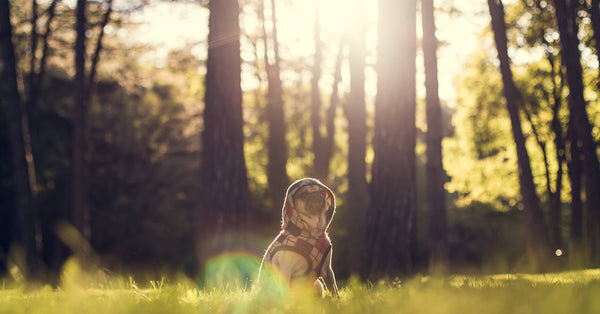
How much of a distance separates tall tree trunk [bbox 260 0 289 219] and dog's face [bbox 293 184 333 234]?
19.4m

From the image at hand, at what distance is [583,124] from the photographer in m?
16.2

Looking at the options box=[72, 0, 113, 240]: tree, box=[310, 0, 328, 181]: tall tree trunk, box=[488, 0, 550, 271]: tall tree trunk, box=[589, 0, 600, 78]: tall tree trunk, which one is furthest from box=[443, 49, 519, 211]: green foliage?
box=[72, 0, 113, 240]: tree

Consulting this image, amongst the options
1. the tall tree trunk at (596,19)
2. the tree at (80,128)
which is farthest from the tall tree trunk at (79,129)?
the tall tree trunk at (596,19)

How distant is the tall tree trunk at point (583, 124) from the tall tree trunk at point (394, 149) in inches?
314

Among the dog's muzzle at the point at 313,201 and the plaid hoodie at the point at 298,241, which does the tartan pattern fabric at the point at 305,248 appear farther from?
the dog's muzzle at the point at 313,201

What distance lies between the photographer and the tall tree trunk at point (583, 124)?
16.3 metres

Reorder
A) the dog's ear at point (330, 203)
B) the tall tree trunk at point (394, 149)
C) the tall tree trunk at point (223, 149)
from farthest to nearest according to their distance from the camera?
the tall tree trunk at point (223, 149), the tall tree trunk at point (394, 149), the dog's ear at point (330, 203)

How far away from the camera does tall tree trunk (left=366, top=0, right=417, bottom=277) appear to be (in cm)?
984

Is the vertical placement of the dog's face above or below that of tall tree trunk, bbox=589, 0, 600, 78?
below

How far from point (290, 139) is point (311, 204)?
31071 millimetres

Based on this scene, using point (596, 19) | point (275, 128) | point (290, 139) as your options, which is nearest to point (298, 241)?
point (596, 19)

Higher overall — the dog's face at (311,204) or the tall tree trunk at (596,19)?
the tall tree trunk at (596,19)

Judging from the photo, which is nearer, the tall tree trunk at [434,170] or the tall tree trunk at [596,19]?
the tall tree trunk at [434,170]

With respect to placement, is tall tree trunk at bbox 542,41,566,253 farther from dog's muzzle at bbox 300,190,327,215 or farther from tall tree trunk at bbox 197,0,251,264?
dog's muzzle at bbox 300,190,327,215
